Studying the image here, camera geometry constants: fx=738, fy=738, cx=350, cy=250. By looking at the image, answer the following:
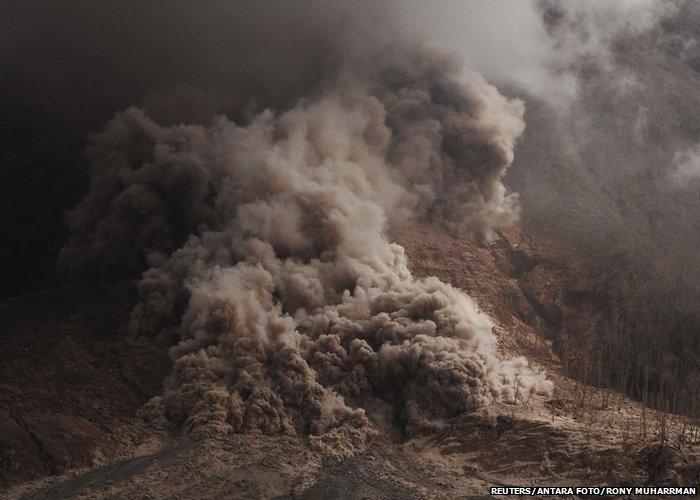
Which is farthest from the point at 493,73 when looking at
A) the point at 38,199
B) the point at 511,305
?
the point at 38,199

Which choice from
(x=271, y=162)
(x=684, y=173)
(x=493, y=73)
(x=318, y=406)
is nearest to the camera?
(x=318, y=406)

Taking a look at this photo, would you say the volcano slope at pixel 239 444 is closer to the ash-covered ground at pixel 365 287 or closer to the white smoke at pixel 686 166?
the ash-covered ground at pixel 365 287

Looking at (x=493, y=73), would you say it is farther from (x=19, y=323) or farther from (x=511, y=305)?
(x=19, y=323)

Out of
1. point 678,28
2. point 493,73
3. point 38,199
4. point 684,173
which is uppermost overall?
point 678,28

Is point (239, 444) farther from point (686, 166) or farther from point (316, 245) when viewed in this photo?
point (686, 166)

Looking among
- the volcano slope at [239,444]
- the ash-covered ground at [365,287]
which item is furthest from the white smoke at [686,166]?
the volcano slope at [239,444]
